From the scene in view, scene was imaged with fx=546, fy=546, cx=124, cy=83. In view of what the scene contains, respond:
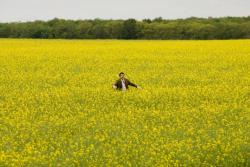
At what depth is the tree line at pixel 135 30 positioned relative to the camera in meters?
66.3

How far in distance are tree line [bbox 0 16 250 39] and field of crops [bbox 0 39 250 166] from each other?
142 feet

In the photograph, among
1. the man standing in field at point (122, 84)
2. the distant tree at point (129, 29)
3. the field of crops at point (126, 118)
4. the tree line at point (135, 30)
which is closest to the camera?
the field of crops at point (126, 118)

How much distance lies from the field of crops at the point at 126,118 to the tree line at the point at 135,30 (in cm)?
4339

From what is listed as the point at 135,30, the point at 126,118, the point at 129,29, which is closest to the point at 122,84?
the point at 126,118

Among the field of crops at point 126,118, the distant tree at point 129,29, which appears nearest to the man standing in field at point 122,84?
the field of crops at point 126,118

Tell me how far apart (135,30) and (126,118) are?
192 feet

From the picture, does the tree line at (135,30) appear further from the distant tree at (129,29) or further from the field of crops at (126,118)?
the field of crops at (126,118)

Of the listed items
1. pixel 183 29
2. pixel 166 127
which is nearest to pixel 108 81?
pixel 166 127

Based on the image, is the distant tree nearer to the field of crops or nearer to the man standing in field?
the field of crops

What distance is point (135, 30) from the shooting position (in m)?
70.9

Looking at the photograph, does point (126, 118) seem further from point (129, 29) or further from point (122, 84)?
point (129, 29)

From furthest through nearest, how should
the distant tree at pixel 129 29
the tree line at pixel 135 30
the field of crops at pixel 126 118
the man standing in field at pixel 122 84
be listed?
1. the distant tree at pixel 129 29
2. the tree line at pixel 135 30
3. the man standing in field at pixel 122 84
4. the field of crops at pixel 126 118

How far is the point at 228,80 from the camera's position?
781 inches

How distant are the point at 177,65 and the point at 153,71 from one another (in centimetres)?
268
